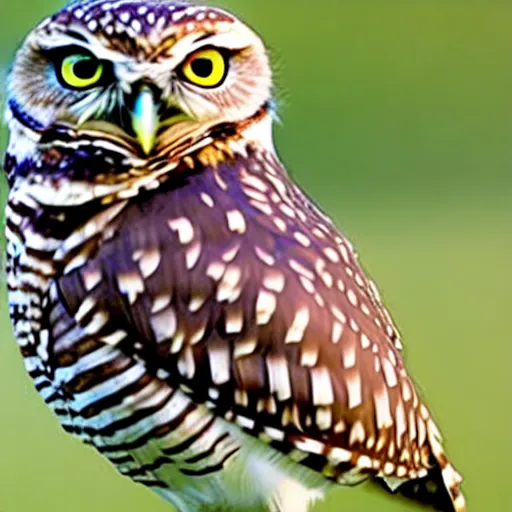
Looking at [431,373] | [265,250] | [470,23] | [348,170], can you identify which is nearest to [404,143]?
[348,170]

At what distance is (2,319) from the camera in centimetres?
144

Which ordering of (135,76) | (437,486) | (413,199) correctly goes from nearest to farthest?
(135,76), (437,486), (413,199)

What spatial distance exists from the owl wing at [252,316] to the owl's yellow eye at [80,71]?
0.09 metres

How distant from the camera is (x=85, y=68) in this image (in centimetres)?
67

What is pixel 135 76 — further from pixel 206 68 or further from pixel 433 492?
pixel 433 492

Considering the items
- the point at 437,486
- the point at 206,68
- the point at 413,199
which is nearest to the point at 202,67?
the point at 206,68

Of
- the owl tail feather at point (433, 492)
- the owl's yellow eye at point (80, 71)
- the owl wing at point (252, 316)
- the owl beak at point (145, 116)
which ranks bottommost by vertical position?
the owl tail feather at point (433, 492)

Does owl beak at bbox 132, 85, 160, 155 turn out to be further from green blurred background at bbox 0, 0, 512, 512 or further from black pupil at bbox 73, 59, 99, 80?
green blurred background at bbox 0, 0, 512, 512

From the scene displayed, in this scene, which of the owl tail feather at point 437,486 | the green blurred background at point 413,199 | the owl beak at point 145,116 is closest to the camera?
the owl beak at point 145,116

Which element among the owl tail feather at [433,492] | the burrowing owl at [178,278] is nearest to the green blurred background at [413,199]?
the owl tail feather at [433,492]

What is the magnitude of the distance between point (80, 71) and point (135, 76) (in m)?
0.05

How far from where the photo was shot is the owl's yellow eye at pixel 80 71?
0.67 m

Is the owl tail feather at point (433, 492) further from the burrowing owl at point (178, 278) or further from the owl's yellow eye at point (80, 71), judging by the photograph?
the owl's yellow eye at point (80, 71)

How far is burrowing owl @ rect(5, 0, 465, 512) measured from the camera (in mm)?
675
